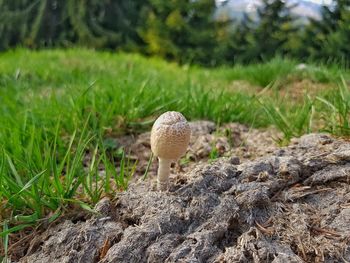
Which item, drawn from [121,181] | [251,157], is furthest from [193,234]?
[251,157]

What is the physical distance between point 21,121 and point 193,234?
154cm

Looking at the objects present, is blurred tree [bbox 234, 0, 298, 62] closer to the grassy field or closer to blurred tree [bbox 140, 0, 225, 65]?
blurred tree [bbox 140, 0, 225, 65]

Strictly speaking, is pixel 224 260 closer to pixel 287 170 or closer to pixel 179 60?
pixel 287 170

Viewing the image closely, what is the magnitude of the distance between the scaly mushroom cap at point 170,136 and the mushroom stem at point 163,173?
3.5 inches

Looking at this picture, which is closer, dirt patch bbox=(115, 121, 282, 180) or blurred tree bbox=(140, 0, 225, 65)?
dirt patch bbox=(115, 121, 282, 180)

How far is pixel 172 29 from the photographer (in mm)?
13773

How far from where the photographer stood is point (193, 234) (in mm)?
1522

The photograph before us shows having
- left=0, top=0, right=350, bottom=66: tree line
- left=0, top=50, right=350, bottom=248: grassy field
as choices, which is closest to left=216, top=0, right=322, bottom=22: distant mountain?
left=0, top=0, right=350, bottom=66: tree line

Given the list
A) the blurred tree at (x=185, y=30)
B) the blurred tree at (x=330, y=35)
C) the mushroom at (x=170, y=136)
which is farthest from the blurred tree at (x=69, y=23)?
the mushroom at (x=170, y=136)

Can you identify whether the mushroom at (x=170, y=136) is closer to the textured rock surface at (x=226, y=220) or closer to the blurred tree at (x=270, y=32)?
the textured rock surface at (x=226, y=220)

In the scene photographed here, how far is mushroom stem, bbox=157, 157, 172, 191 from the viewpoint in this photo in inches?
66.5

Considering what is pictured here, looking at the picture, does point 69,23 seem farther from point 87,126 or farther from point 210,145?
A: point 210,145

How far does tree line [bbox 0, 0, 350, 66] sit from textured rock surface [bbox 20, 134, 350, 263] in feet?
27.5

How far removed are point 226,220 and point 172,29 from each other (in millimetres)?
12627
